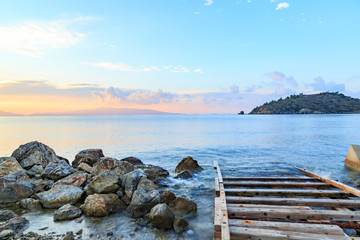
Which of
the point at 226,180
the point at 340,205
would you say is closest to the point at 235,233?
the point at 340,205

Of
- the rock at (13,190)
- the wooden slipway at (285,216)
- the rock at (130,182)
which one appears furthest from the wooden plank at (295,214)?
the rock at (13,190)

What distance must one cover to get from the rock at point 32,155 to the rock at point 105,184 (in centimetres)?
613

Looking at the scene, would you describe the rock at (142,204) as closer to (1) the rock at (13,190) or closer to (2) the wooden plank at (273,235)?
(2) the wooden plank at (273,235)

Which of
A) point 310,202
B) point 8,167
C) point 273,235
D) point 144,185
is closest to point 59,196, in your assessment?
point 144,185

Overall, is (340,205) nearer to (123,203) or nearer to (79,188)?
(123,203)

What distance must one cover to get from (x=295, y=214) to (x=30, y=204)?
28.8 ft

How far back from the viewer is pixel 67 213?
678 centimetres

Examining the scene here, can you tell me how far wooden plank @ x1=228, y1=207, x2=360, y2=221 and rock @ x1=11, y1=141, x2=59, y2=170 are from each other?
11.5 m

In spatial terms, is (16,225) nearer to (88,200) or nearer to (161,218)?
(88,200)

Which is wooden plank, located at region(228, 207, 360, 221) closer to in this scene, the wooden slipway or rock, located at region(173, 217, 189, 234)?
the wooden slipway

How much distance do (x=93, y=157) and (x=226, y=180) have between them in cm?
940

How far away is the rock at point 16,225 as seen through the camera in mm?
5817

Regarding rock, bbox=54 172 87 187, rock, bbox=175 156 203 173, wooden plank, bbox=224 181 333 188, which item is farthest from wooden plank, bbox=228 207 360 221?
rock, bbox=175 156 203 173

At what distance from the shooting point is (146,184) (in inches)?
333
